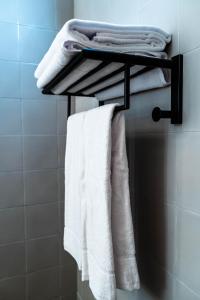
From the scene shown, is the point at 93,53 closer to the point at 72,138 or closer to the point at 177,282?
the point at 72,138

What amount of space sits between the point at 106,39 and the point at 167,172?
0.36 metres

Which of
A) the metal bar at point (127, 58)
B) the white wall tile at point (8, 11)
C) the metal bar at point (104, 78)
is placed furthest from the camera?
the white wall tile at point (8, 11)

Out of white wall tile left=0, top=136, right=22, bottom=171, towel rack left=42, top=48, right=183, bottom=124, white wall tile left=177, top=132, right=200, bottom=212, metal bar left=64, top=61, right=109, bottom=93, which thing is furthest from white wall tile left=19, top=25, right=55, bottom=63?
white wall tile left=177, top=132, right=200, bottom=212

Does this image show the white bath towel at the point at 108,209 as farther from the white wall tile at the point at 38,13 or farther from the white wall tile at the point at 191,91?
the white wall tile at the point at 38,13

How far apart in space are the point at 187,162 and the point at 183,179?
0.15ft

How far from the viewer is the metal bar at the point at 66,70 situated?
1.83 feet

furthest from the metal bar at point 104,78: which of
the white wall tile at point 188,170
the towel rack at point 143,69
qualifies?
the white wall tile at point 188,170

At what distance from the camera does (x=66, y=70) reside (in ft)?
2.14

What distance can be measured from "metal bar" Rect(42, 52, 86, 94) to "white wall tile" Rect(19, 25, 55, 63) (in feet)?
1.36

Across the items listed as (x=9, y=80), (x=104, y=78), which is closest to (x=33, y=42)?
(x=9, y=80)

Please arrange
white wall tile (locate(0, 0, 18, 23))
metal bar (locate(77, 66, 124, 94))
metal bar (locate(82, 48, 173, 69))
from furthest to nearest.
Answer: white wall tile (locate(0, 0, 18, 23)), metal bar (locate(77, 66, 124, 94)), metal bar (locate(82, 48, 173, 69))

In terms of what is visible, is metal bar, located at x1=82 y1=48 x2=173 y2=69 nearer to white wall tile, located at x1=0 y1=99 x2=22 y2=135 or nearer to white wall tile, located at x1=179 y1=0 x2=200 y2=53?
white wall tile, located at x1=179 y1=0 x2=200 y2=53

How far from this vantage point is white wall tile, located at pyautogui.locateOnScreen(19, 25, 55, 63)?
1.22 meters

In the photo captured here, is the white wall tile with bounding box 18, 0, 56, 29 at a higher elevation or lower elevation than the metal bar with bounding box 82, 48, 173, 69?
higher
